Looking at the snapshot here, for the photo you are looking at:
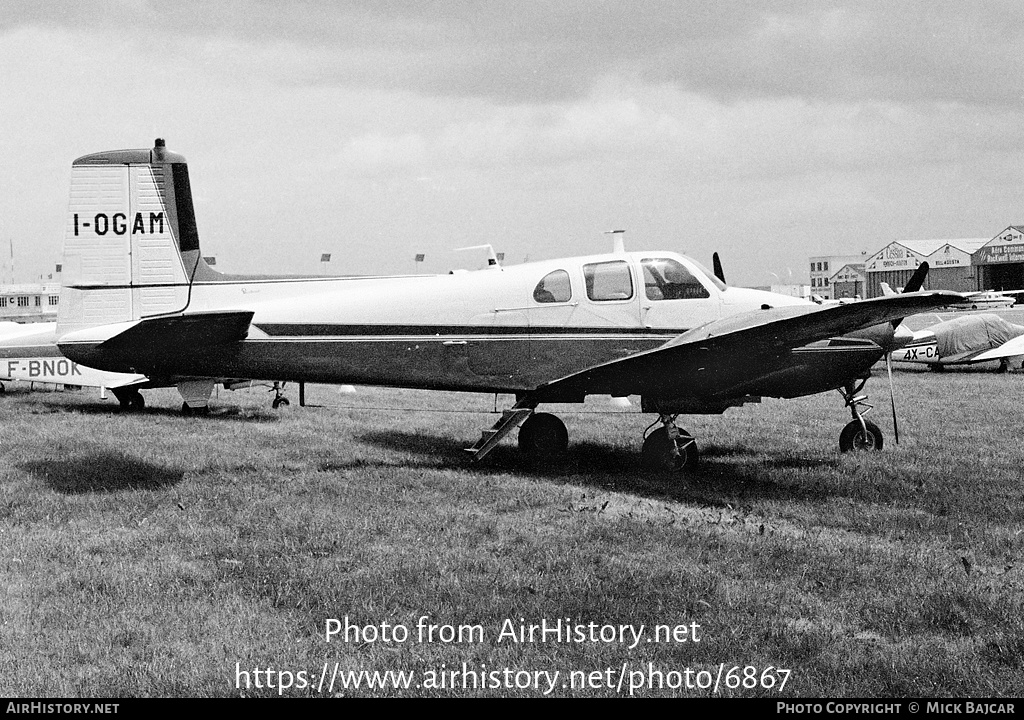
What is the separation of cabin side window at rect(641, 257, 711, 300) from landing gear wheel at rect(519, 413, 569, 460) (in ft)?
6.17

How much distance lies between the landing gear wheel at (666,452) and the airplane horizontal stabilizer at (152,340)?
4155mm

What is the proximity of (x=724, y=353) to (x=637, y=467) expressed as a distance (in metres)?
1.75

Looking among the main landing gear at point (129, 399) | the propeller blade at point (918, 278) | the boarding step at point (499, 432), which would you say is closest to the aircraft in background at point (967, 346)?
the propeller blade at point (918, 278)

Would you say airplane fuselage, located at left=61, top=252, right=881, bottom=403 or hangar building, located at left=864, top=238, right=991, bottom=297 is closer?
airplane fuselage, located at left=61, top=252, right=881, bottom=403

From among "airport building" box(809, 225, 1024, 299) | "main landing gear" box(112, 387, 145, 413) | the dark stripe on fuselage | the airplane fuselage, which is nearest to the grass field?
the airplane fuselage

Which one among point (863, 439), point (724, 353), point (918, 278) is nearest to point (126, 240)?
point (724, 353)

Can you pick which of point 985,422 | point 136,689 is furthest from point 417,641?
point 985,422

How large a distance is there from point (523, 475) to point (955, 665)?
516cm

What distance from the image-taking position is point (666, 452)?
9.07 meters

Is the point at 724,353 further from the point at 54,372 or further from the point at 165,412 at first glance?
the point at 54,372

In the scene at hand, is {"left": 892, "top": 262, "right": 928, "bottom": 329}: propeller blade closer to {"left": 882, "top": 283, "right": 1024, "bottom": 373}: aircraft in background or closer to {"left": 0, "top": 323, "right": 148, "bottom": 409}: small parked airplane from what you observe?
{"left": 882, "top": 283, "right": 1024, "bottom": 373}: aircraft in background

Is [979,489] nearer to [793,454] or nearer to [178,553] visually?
[793,454]

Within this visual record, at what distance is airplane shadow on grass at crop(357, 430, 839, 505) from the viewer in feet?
26.7

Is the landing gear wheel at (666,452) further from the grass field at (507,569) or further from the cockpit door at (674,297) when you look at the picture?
the cockpit door at (674,297)
